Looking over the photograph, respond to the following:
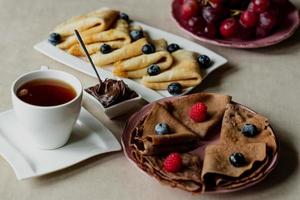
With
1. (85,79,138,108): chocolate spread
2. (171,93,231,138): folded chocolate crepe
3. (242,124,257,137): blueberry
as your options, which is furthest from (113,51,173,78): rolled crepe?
(242,124,257,137): blueberry

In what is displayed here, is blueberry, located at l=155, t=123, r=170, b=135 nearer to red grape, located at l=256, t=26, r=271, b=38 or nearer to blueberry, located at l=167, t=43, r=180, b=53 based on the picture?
blueberry, located at l=167, t=43, r=180, b=53

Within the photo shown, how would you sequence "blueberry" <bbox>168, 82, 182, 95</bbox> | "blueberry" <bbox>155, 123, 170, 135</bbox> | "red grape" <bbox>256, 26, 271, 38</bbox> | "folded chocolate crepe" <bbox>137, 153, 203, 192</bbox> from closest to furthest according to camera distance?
1. "folded chocolate crepe" <bbox>137, 153, 203, 192</bbox>
2. "blueberry" <bbox>155, 123, 170, 135</bbox>
3. "blueberry" <bbox>168, 82, 182, 95</bbox>
4. "red grape" <bbox>256, 26, 271, 38</bbox>

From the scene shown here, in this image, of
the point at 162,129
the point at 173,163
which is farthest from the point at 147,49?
the point at 173,163

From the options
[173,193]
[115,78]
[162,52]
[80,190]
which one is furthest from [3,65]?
[173,193]

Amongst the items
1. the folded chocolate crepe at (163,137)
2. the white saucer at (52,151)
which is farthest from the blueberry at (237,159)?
the white saucer at (52,151)

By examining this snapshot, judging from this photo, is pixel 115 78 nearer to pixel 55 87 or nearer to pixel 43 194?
pixel 55 87

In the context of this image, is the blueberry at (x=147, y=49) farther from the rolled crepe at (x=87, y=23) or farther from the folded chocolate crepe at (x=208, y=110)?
the folded chocolate crepe at (x=208, y=110)

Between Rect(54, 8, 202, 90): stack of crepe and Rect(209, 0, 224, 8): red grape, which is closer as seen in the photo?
Rect(54, 8, 202, 90): stack of crepe
